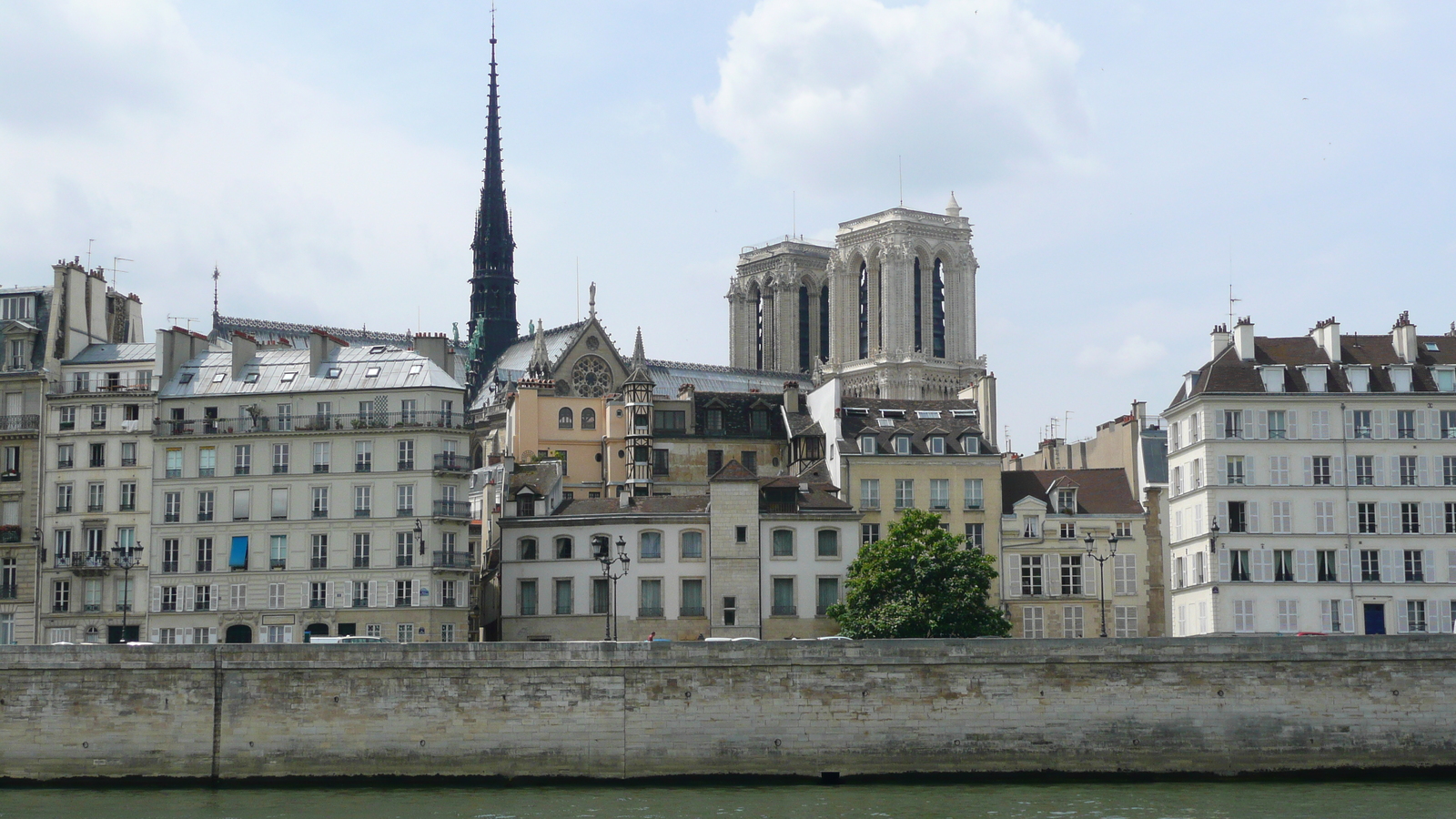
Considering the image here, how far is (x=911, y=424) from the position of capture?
7338cm

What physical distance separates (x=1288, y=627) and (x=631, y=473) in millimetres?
28023

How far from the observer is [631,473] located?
260 feet

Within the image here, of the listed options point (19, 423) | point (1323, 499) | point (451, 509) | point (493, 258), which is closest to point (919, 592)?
point (1323, 499)

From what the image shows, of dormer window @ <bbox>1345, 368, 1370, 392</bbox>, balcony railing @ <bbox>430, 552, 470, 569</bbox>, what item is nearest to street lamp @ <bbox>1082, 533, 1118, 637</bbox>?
dormer window @ <bbox>1345, 368, 1370, 392</bbox>

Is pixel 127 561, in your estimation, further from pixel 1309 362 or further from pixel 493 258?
pixel 493 258

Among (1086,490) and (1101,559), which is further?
(1086,490)

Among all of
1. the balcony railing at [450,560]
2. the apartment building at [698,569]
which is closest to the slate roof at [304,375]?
the balcony railing at [450,560]

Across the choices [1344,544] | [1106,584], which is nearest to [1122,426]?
[1106,584]

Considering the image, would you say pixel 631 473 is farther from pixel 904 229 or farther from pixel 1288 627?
pixel 904 229

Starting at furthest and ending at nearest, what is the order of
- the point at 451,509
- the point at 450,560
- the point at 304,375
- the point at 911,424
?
the point at 911,424
the point at 304,375
the point at 451,509
the point at 450,560

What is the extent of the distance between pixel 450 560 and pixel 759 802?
2286 cm

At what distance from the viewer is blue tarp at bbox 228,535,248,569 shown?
64.5 meters

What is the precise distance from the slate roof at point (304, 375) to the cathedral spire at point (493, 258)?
64.0 metres

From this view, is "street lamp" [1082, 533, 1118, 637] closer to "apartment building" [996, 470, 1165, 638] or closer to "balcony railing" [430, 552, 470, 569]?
"apartment building" [996, 470, 1165, 638]
